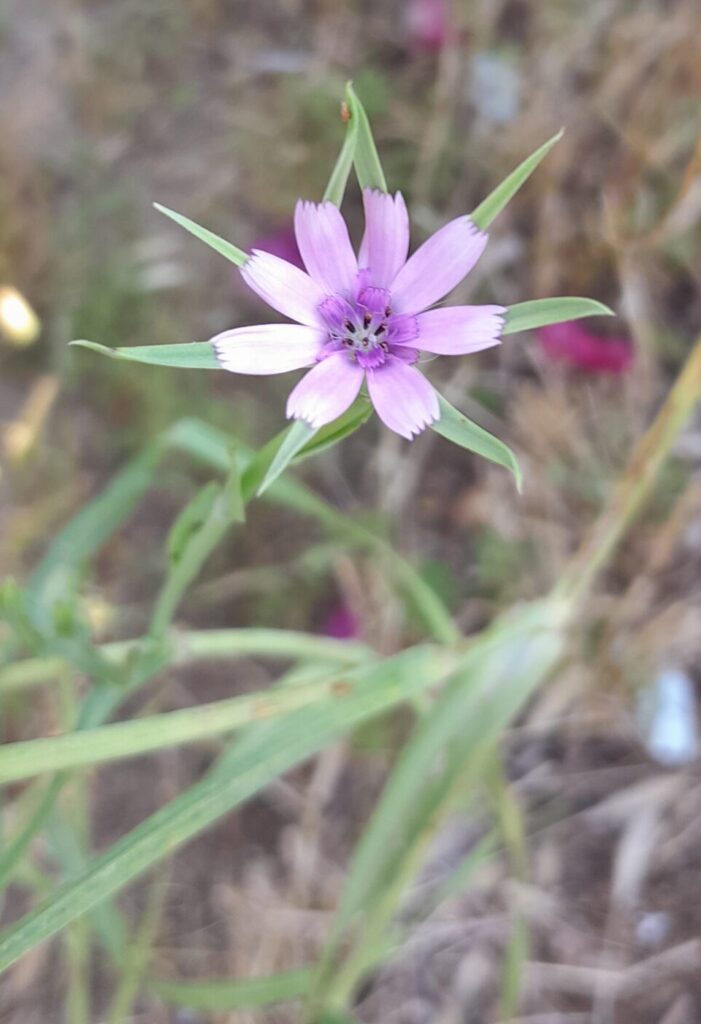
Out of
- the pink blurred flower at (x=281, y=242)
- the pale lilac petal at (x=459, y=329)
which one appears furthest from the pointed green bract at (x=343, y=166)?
the pink blurred flower at (x=281, y=242)

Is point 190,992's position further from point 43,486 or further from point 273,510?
point 43,486

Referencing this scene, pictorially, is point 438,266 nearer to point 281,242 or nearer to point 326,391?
point 326,391

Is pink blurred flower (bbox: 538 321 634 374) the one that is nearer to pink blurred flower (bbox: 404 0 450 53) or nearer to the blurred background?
the blurred background

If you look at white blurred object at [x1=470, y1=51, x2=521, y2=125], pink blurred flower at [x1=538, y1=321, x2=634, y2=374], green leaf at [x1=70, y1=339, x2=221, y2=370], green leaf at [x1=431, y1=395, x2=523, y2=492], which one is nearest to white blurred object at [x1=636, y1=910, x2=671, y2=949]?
pink blurred flower at [x1=538, y1=321, x2=634, y2=374]

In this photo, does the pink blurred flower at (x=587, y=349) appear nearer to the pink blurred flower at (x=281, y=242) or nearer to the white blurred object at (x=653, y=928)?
the pink blurred flower at (x=281, y=242)

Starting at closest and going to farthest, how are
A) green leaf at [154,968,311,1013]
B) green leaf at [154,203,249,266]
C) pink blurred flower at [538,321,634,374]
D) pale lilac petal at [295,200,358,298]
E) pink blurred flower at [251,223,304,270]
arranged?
green leaf at [154,203,249,266] → pale lilac petal at [295,200,358,298] → green leaf at [154,968,311,1013] → pink blurred flower at [538,321,634,374] → pink blurred flower at [251,223,304,270]

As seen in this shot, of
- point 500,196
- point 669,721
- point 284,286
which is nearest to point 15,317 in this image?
point 284,286
